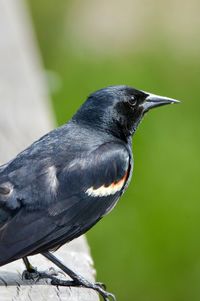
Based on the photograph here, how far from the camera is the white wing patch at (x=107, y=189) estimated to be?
176 inches

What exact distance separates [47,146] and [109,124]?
51cm

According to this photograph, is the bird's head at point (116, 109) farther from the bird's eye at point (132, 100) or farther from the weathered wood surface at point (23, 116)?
the weathered wood surface at point (23, 116)

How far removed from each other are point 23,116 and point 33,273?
1573mm

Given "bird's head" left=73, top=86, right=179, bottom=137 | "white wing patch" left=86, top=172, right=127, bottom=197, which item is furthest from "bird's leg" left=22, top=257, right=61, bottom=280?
"bird's head" left=73, top=86, right=179, bottom=137

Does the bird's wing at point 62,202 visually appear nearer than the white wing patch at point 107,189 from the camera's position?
Yes

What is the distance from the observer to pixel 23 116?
561 cm

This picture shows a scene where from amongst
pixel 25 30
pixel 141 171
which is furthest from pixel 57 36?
pixel 141 171

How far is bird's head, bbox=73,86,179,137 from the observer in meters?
4.89

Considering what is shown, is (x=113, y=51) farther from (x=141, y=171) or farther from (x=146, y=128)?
(x=141, y=171)

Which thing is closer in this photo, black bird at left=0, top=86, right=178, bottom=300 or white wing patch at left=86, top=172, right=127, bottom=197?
black bird at left=0, top=86, right=178, bottom=300

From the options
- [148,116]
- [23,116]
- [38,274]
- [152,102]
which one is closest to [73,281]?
[38,274]

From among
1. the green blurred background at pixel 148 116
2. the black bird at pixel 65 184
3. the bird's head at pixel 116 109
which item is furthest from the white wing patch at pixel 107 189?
the green blurred background at pixel 148 116

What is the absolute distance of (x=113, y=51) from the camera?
915 cm

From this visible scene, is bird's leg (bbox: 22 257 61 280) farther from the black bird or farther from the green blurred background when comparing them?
the green blurred background
